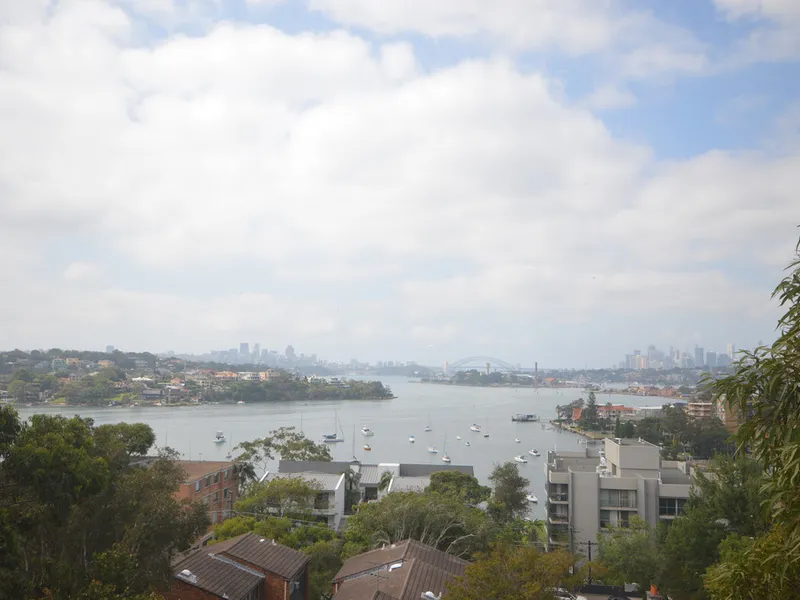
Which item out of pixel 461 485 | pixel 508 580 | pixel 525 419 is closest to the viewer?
pixel 508 580

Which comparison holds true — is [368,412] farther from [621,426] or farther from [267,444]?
[267,444]

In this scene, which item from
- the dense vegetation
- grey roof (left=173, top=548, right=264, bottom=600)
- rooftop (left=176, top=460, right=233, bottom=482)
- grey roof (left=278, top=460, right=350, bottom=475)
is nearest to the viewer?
the dense vegetation

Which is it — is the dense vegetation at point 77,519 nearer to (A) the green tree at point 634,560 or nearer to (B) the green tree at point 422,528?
(B) the green tree at point 422,528

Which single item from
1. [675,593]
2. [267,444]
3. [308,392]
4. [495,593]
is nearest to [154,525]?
[495,593]

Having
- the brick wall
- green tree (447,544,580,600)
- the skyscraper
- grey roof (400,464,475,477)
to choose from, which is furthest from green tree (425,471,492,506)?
the skyscraper

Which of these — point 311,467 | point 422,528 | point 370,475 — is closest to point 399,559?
point 422,528

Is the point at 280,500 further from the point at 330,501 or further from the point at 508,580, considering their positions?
the point at 508,580

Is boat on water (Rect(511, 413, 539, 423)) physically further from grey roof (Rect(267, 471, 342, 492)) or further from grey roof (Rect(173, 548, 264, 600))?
grey roof (Rect(173, 548, 264, 600))
